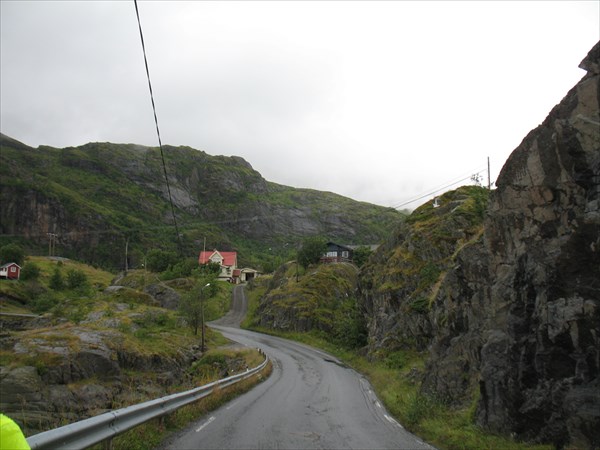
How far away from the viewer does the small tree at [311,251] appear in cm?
7306

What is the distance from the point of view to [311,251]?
7325cm

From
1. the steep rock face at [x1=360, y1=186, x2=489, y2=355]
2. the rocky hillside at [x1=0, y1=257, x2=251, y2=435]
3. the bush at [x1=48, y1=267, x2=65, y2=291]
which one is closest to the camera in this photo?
the rocky hillside at [x1=0, y1=257, x2=251, y2=435]

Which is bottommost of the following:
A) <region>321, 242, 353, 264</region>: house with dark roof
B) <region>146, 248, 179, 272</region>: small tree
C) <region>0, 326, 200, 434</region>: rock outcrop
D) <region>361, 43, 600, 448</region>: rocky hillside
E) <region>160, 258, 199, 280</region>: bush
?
<region>0, 326, 200, 434</region>: rock outcrop

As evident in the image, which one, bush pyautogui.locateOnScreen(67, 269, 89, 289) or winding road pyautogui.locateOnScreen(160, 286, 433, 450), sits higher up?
bush pyautogui.locateOnScreen(67, 269, 89, 289)

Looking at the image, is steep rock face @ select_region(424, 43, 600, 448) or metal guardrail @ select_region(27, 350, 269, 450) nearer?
metal guardrail @ select_region(27, 350, 269, 450)

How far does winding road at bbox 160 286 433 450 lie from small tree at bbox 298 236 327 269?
4852 centimetres

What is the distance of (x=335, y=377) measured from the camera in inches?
1058

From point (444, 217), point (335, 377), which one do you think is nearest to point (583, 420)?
point (335, 377)

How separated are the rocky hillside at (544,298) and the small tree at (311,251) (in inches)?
2265

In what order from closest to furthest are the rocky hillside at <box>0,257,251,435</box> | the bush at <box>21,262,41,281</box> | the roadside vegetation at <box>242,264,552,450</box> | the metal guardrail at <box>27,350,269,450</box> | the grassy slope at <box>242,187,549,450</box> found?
the metal guardrail at <box>27,350,269,450</box> < the roadside vegetation at <box>242,264,552,450</box> < the grassy slope at <box>242,187,549,450</box> < the rocky hillside at <box>0,257,251,435</box> < the bush at <box>21,262,41,281</box>

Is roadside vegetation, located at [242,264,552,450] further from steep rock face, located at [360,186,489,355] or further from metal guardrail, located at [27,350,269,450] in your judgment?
metal guardrail, located at [27,350,269,450]

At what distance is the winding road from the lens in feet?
29.1

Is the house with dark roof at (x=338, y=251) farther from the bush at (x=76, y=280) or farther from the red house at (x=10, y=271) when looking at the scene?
the red house at (x=10, y=271)

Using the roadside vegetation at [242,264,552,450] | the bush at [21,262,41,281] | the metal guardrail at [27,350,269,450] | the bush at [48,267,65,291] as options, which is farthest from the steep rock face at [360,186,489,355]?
the bush at [21,262,41,281]
